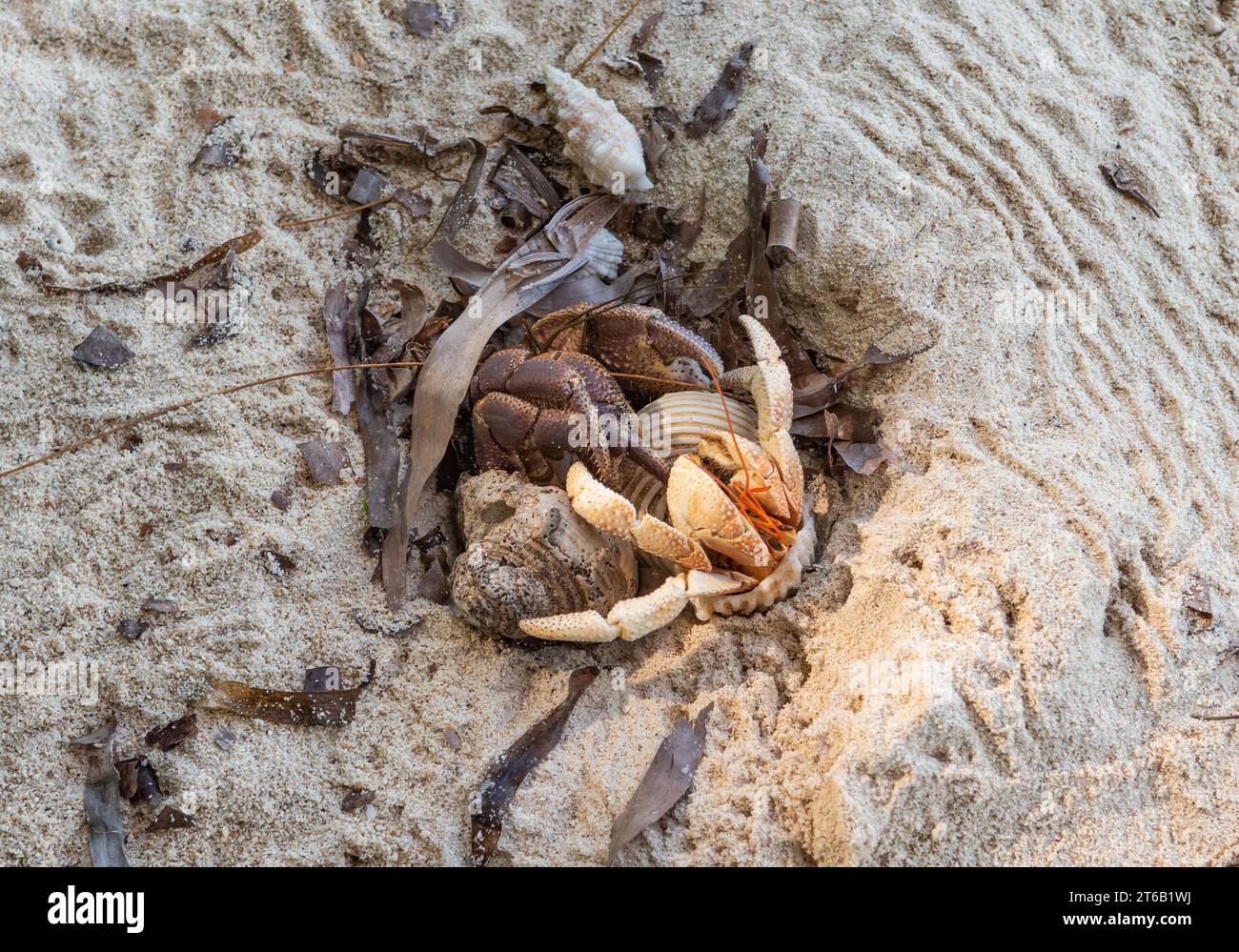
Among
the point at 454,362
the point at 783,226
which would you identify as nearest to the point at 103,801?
the point at 454,362

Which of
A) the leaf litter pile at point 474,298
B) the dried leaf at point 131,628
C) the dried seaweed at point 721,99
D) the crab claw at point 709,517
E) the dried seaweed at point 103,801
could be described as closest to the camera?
the dried seaweed at point 103,801

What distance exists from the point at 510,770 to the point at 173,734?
905 millimetres

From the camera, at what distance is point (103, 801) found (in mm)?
2287

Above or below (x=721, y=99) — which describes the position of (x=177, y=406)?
below

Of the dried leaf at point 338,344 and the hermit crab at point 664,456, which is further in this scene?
the dried leaf at point 338,344

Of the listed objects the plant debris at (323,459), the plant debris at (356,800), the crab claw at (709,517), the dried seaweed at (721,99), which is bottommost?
the plant debris at (356,800)

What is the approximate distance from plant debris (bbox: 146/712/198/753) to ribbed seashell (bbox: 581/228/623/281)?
195 centimetres

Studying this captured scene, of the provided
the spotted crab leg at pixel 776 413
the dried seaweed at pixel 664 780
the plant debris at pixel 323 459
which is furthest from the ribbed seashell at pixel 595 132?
the dried seaweed at pixel 664 780

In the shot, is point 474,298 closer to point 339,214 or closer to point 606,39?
point 339,214

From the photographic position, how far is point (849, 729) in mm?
2291

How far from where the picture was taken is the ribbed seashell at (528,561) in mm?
2619

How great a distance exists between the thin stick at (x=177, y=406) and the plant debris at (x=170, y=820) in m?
1.12

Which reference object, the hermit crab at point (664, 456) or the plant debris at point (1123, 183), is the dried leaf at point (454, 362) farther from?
the plant debris at point (1123, 183)

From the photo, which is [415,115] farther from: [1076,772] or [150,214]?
[1076,772]
